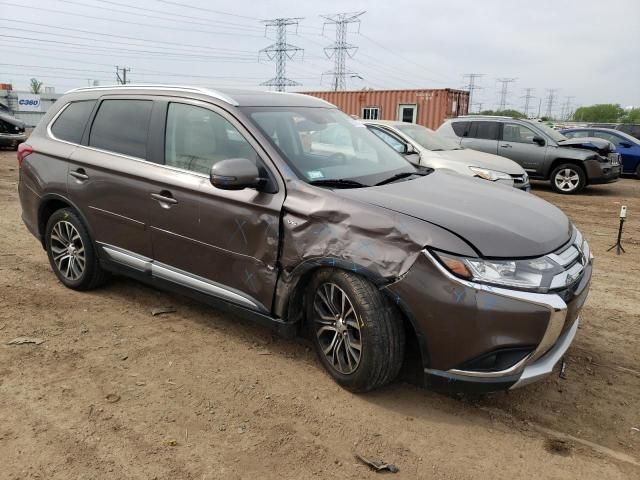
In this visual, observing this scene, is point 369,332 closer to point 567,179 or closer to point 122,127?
point 122,127

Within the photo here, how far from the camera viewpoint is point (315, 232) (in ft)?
10.3

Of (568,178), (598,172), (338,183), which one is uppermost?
(338,183)

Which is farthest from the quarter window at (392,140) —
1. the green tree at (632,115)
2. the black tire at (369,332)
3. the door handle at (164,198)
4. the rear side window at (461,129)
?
the green tree at (632,115)

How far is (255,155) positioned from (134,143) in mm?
1203

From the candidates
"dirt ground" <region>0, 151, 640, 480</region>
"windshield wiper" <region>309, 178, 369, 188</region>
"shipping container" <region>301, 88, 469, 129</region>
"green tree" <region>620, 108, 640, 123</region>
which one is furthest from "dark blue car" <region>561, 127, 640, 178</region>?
"green tree" <region>620, 108, 640, 123</region>

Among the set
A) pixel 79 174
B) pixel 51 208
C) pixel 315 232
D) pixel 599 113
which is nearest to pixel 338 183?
pixel 315 232

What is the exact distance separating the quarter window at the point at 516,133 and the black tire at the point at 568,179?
0.95 m

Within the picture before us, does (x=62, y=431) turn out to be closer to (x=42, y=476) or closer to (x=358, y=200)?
(x=42, y=476)

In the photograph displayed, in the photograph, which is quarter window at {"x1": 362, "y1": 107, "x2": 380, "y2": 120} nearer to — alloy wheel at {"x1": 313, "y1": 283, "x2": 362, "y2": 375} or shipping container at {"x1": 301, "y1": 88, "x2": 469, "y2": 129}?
shipping container at {"x1": 301, "y1": 88, "x2": 469, "y2": 129}

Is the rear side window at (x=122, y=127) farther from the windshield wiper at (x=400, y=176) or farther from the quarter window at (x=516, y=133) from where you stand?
the quarter window at (x=516, y=133)

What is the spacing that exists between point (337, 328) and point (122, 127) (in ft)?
7.91

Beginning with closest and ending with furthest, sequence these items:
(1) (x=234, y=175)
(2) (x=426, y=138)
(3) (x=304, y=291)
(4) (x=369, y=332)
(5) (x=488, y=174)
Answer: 1. (4) (x=369, y=332)
2. (1) (x=234, y=175)
3. (3) (x=304, y=291)
4. (5) (x=488, y=174)
5. (2) (x=426, y=138)

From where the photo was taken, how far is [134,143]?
4.11 m

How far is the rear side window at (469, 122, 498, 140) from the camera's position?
12570 mm
